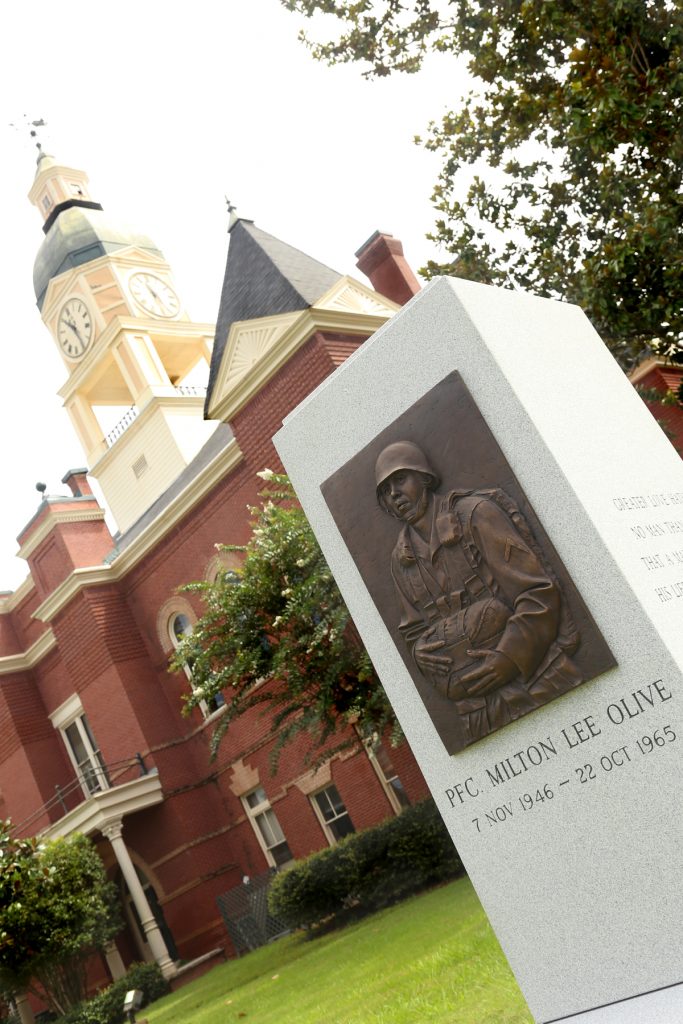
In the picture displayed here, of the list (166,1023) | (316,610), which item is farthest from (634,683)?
(166,1023)

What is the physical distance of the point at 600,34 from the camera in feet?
32.9

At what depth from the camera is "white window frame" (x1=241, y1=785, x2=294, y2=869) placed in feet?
74.5

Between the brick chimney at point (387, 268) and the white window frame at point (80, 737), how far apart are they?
12.9 m

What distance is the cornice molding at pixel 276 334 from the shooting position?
1898 cm

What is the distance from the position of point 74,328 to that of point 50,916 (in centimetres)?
2253

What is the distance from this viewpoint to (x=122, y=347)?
33156 mm

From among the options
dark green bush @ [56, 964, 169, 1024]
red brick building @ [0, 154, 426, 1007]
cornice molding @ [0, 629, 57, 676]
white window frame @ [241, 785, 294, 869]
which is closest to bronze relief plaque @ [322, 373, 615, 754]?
red brick building @ [0, 154, 426, 1007]

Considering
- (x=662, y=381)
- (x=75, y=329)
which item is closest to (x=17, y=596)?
(x=75, y=329)

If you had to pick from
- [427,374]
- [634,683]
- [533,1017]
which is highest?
[427,374]

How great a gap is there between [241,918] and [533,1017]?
1626cm

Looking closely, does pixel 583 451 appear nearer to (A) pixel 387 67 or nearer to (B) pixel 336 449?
(B) pixel 336 449

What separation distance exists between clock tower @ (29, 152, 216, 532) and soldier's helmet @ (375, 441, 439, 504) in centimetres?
2563

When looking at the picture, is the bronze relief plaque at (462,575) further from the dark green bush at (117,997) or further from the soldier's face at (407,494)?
the dark green bush at (117,997)

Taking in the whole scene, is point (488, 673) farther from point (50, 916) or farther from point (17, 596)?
point (17, 596)
